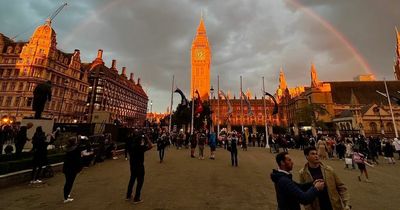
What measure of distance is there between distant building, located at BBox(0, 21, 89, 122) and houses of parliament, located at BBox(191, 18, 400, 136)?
40375mm

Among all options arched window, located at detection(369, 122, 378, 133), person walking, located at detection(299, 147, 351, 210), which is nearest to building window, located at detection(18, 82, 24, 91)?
person walking, located at detection(299, 147, 351, 210)

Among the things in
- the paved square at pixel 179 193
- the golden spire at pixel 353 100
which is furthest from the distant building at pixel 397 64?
the paved square at pixel 179 193

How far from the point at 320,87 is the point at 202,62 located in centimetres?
6024

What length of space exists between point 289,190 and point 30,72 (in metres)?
62.5

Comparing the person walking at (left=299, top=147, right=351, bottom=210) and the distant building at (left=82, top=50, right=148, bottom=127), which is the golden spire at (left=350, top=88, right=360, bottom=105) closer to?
the distant building at (left=82, top=50, right=148, bottom=127)

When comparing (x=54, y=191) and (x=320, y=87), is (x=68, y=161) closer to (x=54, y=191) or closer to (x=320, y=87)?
(x=54, y=191)

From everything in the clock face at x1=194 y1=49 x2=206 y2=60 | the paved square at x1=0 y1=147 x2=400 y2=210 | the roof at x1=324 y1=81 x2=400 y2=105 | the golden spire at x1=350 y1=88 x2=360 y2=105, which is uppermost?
the clock face at x1=194 y1=49 x2=206 y2=60

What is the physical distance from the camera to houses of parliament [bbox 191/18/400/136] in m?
63.6

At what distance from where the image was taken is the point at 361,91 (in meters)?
88.4

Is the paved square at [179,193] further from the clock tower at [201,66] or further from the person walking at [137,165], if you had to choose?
the clock tower at [201,66]

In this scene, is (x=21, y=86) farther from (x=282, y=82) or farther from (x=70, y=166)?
(x=282, y=82)

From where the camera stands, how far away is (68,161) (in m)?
6.68

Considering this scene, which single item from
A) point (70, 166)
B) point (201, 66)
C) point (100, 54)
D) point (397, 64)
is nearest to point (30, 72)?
point (100, 54)

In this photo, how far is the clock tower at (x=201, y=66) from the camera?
11269cm
